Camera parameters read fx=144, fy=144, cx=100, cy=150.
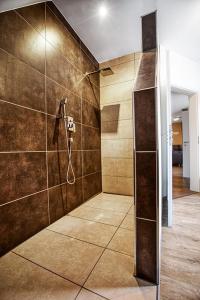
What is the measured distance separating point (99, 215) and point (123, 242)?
63cm

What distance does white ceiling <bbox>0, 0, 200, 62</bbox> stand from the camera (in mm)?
1752

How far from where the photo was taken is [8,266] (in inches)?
42.4

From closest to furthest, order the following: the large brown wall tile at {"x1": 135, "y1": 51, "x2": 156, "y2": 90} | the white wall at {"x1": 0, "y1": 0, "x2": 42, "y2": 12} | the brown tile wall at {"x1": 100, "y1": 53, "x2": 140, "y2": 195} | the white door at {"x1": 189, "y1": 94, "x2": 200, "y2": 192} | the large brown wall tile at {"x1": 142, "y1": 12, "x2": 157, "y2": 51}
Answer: the white wall at {"x1": 0, "y1": 0, "x2": 42, "y2": 12} → the large brown wall tile at {"x1": 135, "y1": 51, "x2": 156, "y2": 90} → the large brown wall tile at {"x1": 142, "y1": 12, "x2": 157, "y2": 51} → the brown tile wall at {"x1": 100, "y1": 53, "x2": 140, "y2": 195} → the white door at {"x1": 189, "y1": 94, "x2": 200, "y2": 192}

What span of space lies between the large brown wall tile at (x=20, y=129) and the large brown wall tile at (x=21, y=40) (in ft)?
1.67

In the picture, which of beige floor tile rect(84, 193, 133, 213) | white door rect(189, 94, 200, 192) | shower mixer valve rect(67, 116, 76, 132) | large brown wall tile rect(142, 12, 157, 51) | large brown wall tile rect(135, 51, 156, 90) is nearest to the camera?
large brown wall tile rect(135, 51, 156, 90)

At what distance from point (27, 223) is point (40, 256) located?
0.35 metres

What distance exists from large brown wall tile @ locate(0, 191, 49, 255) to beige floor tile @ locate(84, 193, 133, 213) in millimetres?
883

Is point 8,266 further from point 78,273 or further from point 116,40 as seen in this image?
point 116,40

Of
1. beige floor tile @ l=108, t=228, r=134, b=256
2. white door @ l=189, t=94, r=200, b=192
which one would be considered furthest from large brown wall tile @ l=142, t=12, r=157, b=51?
white door @ l=189, t=94, r=200, b=192

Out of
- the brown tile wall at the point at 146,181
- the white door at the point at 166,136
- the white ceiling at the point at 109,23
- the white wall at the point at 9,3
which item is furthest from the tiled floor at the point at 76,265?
the white ceiling at the point at 109,23

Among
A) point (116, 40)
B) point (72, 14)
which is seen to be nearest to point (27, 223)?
point (72, 14)

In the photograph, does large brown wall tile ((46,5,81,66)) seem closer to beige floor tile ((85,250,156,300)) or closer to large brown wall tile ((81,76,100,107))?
large brown wall tile ((81,76,100,107))

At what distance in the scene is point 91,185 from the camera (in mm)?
2607

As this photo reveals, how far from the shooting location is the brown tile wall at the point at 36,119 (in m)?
1.24
